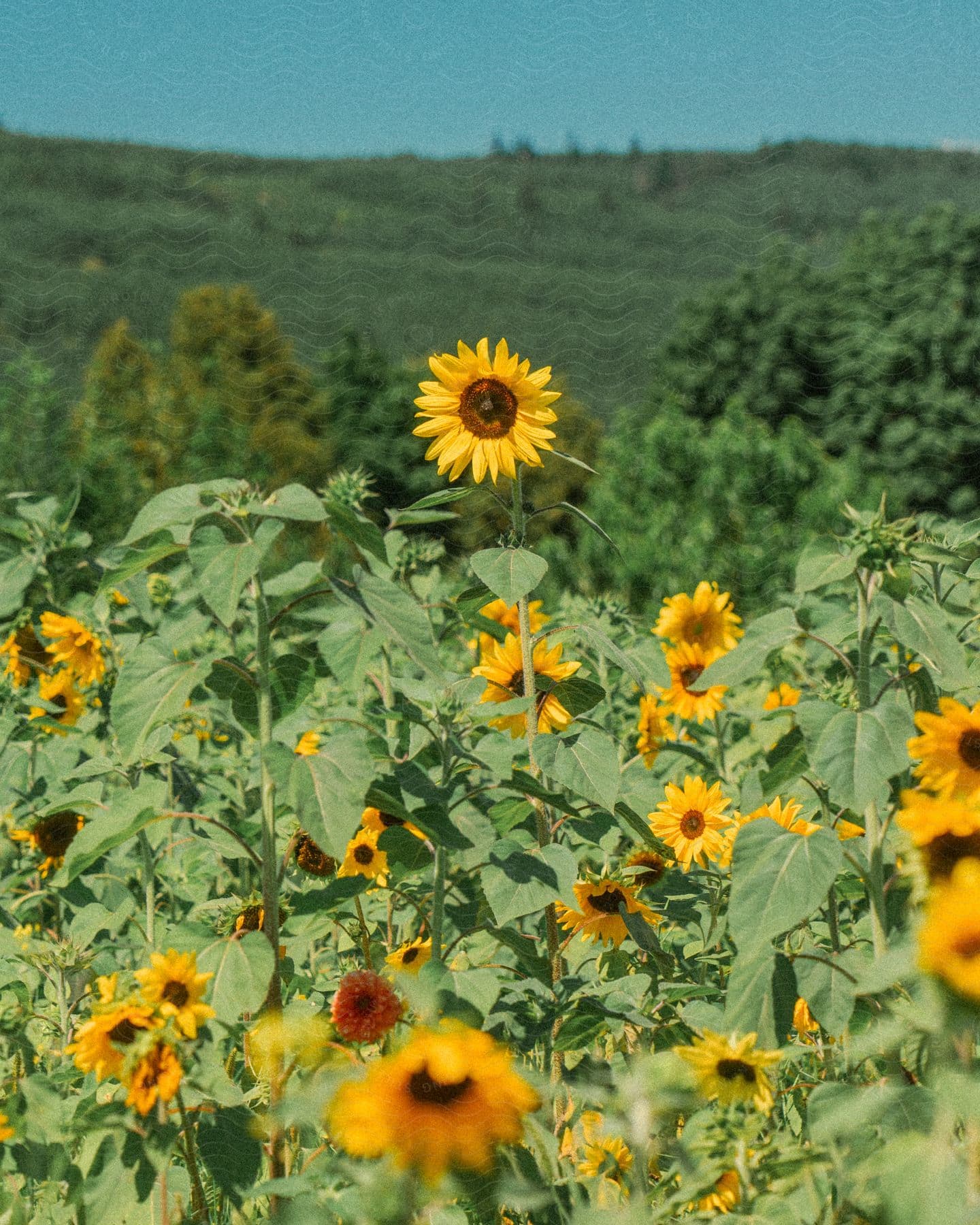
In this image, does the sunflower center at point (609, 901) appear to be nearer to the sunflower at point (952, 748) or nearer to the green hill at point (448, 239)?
the sunflower at point (952, 748)

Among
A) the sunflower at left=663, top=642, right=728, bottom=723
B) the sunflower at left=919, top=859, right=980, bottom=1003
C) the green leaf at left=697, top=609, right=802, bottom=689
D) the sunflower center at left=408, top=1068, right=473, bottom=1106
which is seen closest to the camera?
the sunflower at left=919, top=859, right=980, bottom=1003

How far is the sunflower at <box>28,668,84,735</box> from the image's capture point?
2408 mm

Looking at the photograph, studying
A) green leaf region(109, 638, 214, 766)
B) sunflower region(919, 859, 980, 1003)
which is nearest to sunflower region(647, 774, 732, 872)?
green leaf region(109, 638, 214, 766)

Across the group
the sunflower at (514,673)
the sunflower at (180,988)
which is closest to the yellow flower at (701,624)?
the sunflower at (514,673)

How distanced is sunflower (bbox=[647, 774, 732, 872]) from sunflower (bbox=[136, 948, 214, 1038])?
1.01 m

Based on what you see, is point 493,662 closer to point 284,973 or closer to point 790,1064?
point 284,973

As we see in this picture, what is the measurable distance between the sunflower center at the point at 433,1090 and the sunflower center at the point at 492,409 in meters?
1.05

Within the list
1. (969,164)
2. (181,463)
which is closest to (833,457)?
(181,463)

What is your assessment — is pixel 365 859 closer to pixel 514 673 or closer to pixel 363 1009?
pixel 514 673

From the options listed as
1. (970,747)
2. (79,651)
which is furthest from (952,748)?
(79,651)

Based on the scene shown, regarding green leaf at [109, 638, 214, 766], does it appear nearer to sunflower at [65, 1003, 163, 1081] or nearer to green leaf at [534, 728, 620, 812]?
sunflower at [65, 1003, 163, 1081]

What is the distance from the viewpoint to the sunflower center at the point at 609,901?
173 centimetres

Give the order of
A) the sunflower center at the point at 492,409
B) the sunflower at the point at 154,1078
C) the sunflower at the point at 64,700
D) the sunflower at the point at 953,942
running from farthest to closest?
the sunflower at the point at 64,700 < the sunflower center at the point at 492,409 < the sunflower at the point at 154,1078 < the sunflower at the point at 953,942

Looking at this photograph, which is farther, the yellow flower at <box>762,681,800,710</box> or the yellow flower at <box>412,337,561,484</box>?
the yellow flower at <box>762,681,800,710</box>
